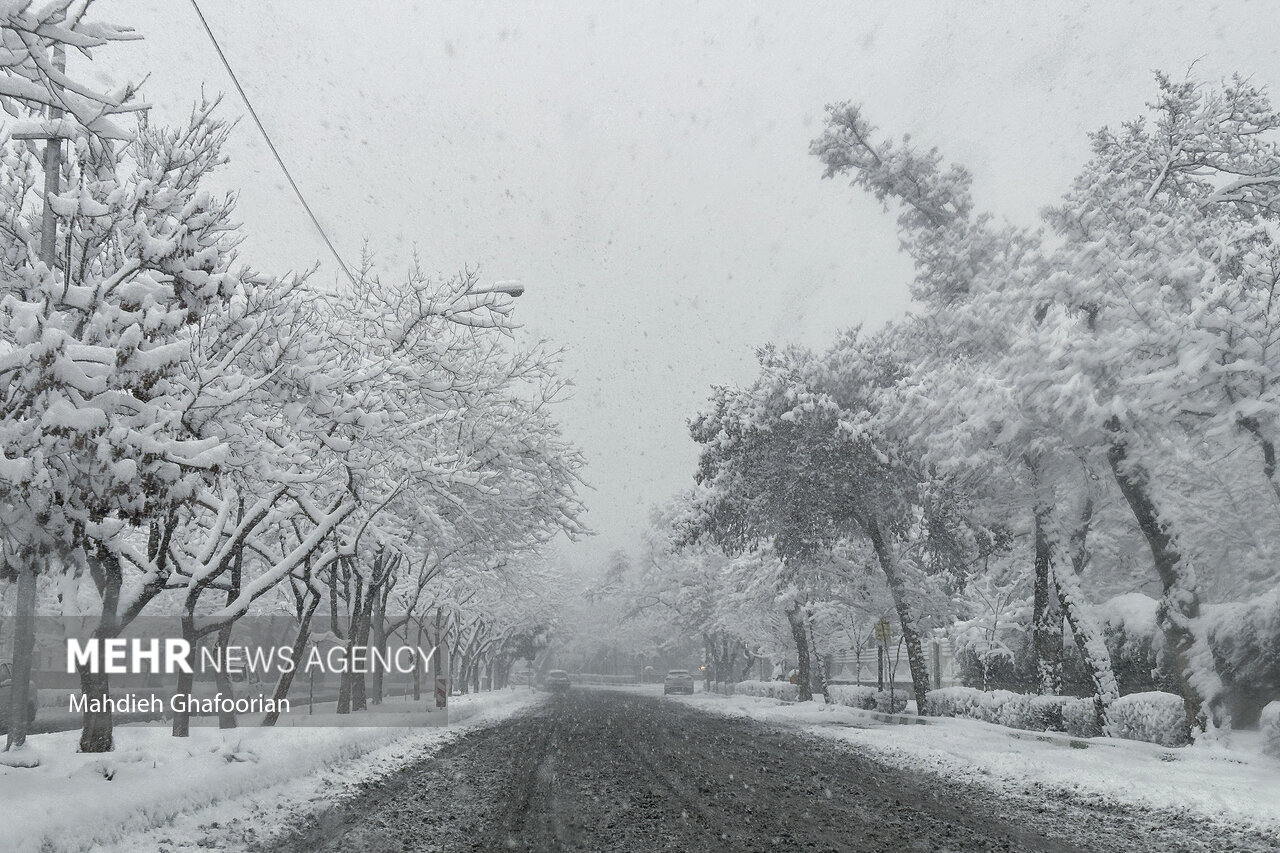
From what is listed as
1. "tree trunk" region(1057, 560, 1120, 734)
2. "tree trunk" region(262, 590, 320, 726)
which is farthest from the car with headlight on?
"tree trunk" region(262, 590, 320, 726)

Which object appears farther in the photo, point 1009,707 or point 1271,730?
point 1009,707

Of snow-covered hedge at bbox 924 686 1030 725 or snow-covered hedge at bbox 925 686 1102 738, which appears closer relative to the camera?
snow-covered hedge at bbox 925 686 1102 738

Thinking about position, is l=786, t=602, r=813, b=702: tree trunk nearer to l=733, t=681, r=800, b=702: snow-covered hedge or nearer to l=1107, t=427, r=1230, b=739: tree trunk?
l=733, t=681, r=800, b=702: snow-covered hedge

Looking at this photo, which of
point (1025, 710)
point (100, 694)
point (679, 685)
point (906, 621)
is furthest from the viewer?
point (679, 685)

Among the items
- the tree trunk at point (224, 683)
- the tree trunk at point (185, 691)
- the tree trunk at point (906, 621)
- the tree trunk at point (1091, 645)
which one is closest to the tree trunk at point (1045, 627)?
the tree trunk at point (1091, 645)

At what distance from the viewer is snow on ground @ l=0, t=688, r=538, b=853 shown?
24.4 feet

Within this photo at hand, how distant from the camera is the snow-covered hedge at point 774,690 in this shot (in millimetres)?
43281

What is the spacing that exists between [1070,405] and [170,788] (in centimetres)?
1445

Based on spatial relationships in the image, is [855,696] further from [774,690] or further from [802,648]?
[774,690]

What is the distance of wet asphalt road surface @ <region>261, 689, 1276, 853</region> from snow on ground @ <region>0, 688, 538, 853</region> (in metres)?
0.64

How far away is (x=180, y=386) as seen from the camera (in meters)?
10.1

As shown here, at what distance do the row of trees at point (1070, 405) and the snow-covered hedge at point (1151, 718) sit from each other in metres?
0.67

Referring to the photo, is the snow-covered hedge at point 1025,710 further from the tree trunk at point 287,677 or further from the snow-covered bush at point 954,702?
the tree trunk at point 287,677

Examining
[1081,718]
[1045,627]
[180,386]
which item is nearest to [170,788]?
[180,386]
